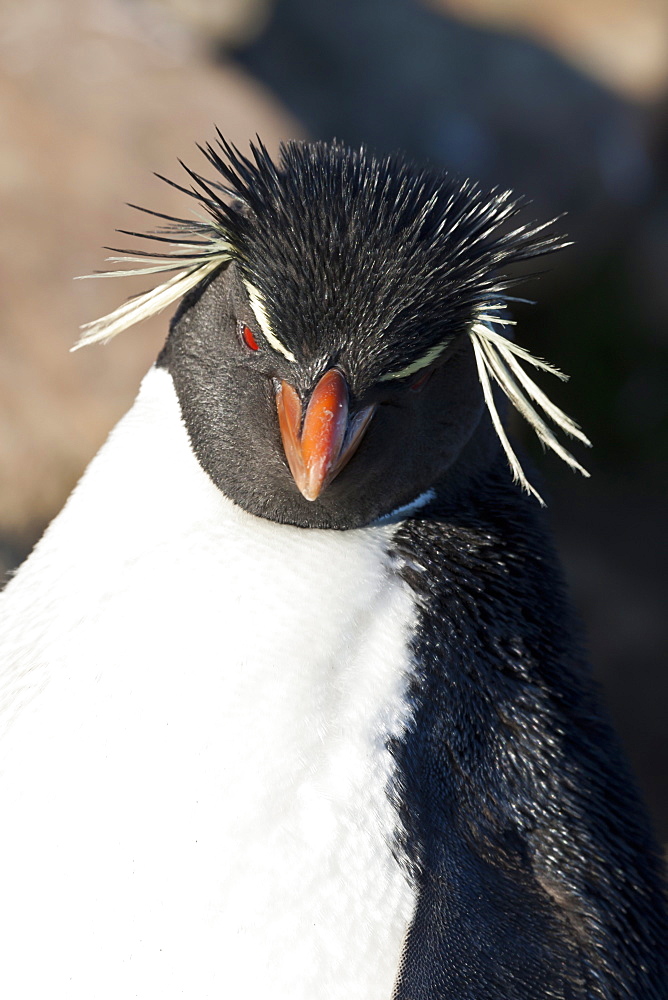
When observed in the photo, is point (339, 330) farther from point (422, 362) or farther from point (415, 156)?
point (415, 156)

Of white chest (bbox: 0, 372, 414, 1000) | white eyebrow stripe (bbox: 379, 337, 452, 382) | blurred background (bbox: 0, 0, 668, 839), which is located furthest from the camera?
blurred background (bbox: 0, 0, 668, 839)

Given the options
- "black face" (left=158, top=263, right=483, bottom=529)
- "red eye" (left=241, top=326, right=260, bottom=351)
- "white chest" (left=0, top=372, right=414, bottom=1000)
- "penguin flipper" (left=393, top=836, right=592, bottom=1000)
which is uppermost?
"red eye" (left=241, top=326, right=260, bottom=351)

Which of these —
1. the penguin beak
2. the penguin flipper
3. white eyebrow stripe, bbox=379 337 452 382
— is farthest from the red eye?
the penguin flipper

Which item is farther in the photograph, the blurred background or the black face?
the blurred background

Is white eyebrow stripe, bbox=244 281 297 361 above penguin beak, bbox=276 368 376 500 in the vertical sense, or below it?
above

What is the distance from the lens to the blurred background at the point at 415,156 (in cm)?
398

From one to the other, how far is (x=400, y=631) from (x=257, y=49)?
184 inches

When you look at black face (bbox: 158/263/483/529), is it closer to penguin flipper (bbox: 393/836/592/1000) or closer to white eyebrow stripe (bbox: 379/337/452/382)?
white eyebrow stripe (bbox: 379/337/452/382)

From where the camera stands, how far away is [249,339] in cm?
178

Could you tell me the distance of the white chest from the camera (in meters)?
1.60

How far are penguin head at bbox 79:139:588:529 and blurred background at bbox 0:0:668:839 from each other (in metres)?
2.05

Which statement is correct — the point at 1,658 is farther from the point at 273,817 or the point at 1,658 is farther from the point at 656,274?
the point at 656,274

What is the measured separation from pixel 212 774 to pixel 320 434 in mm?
514

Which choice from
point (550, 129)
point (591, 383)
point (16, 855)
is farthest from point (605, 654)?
point (16, 855)
